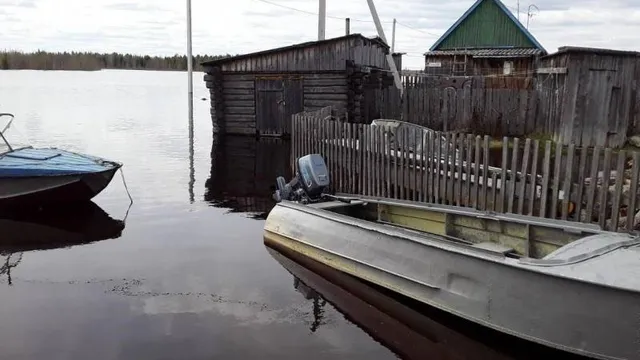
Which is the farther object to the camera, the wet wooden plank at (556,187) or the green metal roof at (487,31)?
the green metal roof at (487,31)

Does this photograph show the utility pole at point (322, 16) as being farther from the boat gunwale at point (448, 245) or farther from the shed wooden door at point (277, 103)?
the boat gunwale at point (448, 245)

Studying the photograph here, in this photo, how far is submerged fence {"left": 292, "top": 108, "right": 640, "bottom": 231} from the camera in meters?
8.28

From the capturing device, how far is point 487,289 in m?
6.77

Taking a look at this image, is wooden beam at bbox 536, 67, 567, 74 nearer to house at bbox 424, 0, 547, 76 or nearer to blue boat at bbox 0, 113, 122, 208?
house at bbox 424, 0, 547, 76

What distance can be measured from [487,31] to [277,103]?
1620 centimetres

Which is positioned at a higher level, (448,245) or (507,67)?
(507,67)

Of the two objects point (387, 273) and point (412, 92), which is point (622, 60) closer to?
point (412, 92)

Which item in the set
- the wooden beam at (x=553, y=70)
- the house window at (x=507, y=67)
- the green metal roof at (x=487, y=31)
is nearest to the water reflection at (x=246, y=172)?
the wooden beam at (x=553, y=70)

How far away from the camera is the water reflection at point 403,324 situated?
6.82 meters

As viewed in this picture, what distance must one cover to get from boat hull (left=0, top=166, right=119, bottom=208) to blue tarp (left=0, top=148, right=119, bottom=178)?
109mm

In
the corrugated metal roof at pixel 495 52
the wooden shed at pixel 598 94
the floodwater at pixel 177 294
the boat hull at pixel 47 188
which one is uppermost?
the corrugated metal roof at pixel 495 52

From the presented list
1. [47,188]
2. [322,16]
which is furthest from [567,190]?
[322,16]

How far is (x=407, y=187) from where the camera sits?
1144 centimetres

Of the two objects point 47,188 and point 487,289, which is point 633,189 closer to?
point 487,289
